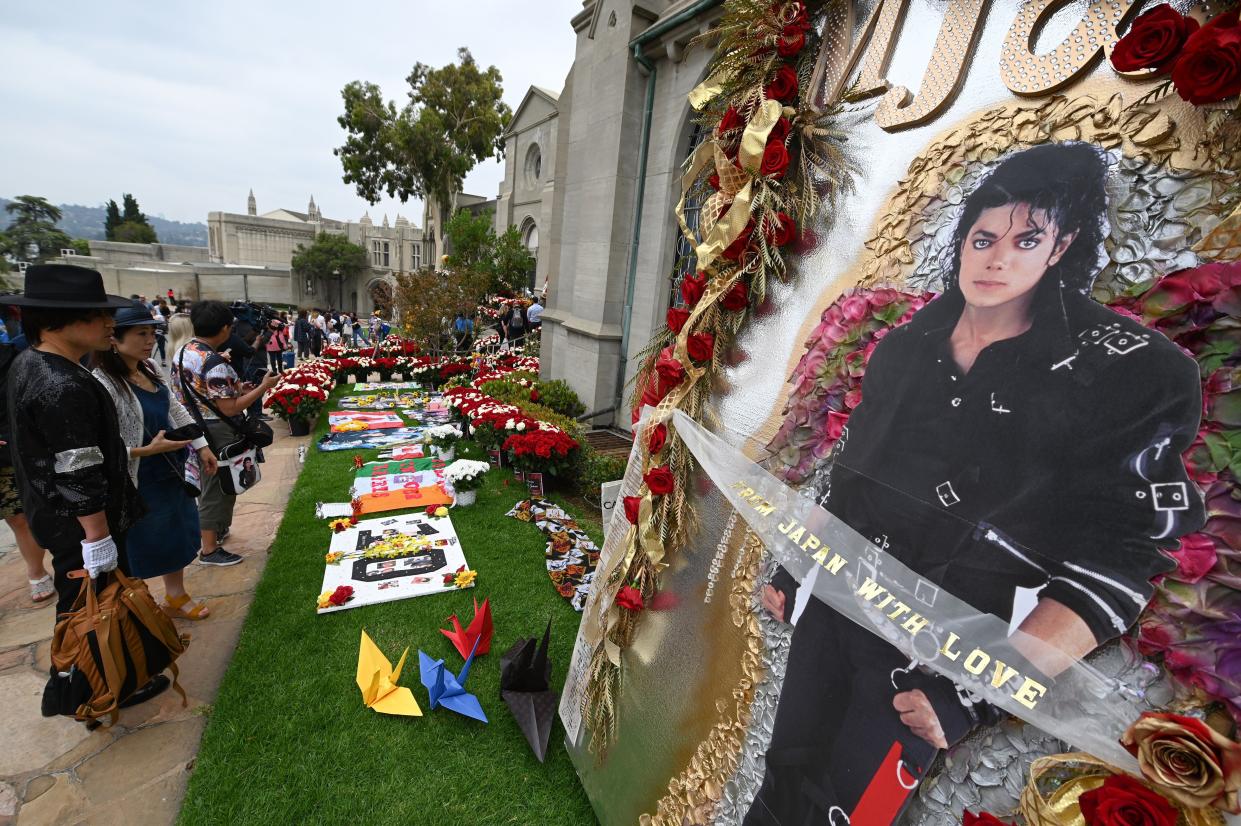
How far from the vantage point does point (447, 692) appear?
3312 millimetres

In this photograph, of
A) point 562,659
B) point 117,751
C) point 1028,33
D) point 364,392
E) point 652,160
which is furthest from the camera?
point 364,392

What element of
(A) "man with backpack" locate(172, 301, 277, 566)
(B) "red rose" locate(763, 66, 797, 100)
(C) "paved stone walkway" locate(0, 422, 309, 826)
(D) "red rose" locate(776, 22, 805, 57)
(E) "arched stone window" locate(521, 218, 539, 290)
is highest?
(E) "arched stone window" locate(521, 218, 539, 290)

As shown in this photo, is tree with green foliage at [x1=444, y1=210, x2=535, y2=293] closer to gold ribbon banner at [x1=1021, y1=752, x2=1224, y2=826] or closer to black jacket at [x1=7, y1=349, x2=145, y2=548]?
black jacket at [x1=7, y1=349, x2=145, y2=548]

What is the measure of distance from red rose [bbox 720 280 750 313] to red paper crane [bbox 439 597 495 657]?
9.27 feet

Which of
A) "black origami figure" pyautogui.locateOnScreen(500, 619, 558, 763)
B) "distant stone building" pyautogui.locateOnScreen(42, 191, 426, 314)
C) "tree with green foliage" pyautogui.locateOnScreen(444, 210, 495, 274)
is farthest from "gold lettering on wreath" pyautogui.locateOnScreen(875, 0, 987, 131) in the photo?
"distant stone building" pyautogui.locateOnScreen(42, 191, 426, 314)

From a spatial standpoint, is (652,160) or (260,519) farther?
(652,160)

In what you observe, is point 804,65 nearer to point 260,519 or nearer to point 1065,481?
point 1065,481

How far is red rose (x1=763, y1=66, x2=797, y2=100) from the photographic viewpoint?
199 centimetres

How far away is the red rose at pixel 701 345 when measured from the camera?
7.23 feet

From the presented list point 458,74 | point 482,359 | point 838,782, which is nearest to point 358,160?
point 458,74

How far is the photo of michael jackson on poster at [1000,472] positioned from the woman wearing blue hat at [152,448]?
3.87m

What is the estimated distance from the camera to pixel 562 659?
3.83 metres

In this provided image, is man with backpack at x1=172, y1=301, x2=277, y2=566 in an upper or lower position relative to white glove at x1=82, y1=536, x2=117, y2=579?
upper

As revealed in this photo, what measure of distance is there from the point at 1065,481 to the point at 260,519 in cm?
662
